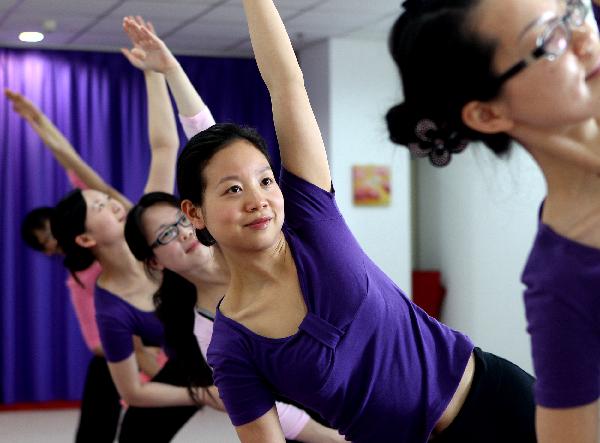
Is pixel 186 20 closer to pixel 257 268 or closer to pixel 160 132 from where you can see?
pixel 160 132

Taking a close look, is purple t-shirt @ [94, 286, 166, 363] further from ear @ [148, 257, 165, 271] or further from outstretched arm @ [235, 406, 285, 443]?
outstretched arm @ [235, 406, 285, 443]

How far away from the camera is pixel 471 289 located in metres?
7.48

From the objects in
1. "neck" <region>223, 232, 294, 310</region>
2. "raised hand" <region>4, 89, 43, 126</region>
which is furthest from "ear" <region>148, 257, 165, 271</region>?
"raised hand" <region>4, 89, 43, 126</region>

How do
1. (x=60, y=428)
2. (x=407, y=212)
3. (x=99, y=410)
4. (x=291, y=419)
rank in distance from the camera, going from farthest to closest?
(x=407, y=212) < (x=60, y=428) < (x=99, y=410) < (x=291, y=419)

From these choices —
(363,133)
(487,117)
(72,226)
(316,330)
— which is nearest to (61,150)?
(72,226)

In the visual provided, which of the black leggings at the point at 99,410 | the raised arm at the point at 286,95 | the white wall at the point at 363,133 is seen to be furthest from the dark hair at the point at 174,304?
the white wall at the point at 363,133

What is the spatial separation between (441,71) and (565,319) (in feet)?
1.06

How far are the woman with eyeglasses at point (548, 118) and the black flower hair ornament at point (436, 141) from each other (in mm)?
25

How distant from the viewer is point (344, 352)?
6.05 ft

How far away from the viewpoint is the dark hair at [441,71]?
1.15 metres

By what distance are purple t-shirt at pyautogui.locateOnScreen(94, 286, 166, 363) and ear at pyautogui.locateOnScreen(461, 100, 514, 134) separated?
8.92 feet

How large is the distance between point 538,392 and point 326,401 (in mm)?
710

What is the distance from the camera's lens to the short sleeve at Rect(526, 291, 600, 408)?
44.7 inches

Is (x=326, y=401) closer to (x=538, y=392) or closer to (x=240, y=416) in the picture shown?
(x=240, y=416)
